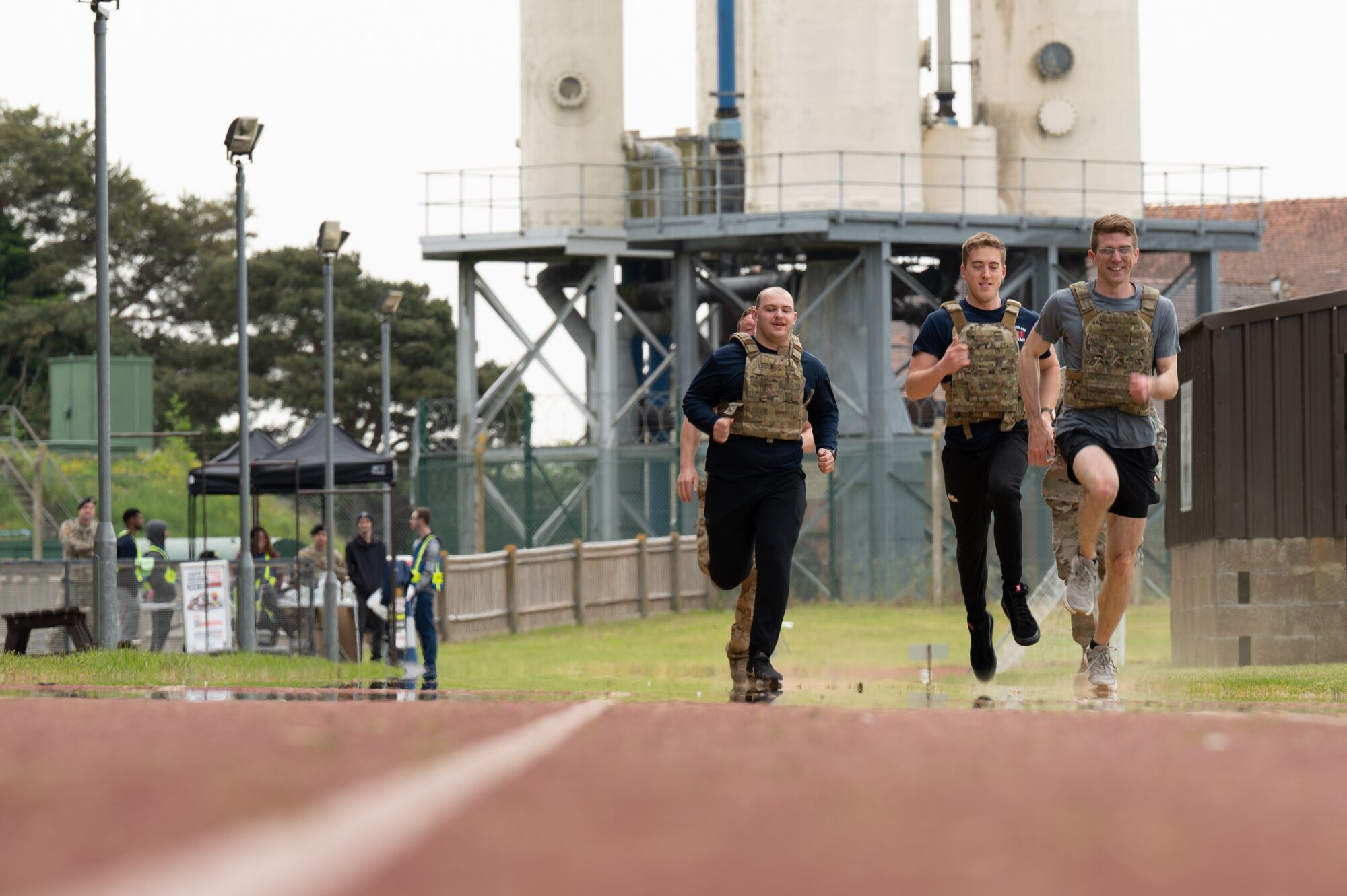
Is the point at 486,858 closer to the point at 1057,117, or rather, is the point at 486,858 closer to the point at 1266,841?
the point at 1266,841

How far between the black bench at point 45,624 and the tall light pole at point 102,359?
31 centimetres

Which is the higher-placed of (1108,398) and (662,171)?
(662,171)

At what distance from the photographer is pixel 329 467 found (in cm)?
2969

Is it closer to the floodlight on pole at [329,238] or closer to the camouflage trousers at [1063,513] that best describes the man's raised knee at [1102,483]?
the camouflage trousers at [1063,513]

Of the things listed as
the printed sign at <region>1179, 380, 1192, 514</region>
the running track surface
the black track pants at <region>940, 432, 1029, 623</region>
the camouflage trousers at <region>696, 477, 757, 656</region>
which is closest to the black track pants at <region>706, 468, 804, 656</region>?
the camouflage trousers at <region>696, 477, 757, 656</region>

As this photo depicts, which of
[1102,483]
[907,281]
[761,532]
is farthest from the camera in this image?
[907,281]

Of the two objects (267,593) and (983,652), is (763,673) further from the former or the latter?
(267,593)

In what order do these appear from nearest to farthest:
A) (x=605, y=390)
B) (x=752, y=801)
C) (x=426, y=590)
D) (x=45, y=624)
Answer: (x=752, y=801), (x=45, y=624), (x=426, y=590), (x=605, y=390)

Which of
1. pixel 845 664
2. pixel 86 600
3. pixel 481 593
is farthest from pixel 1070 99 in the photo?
pixel 86 600

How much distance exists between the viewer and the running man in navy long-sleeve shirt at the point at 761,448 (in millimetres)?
11773

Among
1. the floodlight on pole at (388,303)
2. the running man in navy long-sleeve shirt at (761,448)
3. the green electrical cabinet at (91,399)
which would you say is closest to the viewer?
the running man in navy long-sleeve shirt at (761,448)

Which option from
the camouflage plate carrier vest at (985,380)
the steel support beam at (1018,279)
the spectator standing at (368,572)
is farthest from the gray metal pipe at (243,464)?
the steel support beam at (1018,279)

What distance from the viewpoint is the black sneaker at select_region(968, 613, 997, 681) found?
12.3 meters

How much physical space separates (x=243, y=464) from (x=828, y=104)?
770 inches
